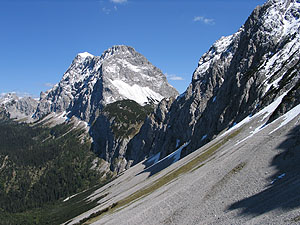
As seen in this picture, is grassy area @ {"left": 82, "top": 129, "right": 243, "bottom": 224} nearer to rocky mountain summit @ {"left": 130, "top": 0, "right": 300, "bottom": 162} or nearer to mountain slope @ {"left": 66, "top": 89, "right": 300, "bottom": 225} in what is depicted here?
mountain slope @ {"left": 66, "top": 89, "right": 300, "bottom": 225}

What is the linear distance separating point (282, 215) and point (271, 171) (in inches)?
517

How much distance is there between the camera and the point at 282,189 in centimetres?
3016

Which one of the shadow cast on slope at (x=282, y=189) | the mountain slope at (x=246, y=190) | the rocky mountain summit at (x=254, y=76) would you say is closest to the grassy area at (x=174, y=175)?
Result: the mountain slope at (x=246, y=190)

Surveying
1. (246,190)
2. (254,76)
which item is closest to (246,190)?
(246,190)

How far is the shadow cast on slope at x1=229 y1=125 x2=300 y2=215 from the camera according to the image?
27.4m

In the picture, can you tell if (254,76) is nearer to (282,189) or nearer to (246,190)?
(246,190)

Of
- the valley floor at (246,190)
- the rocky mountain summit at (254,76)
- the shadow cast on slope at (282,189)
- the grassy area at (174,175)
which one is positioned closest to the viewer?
the shadow cast on slope at (282,189)

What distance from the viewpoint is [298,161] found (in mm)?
35750

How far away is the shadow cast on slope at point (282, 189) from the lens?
89.9 feet

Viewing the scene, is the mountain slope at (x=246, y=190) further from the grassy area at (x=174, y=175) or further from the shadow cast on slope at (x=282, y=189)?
the grassy area at (x=174, y=175)

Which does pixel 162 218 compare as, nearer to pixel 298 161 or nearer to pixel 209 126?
pixel 298 161

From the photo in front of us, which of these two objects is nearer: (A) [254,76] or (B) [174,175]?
(B) [174,175]

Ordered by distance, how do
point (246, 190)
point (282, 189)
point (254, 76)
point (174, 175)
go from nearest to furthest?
point (282, 189)
point (246, 190)
point (174, 175)
point (254, 76)

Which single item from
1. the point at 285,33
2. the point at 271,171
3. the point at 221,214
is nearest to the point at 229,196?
the point at 221,214
